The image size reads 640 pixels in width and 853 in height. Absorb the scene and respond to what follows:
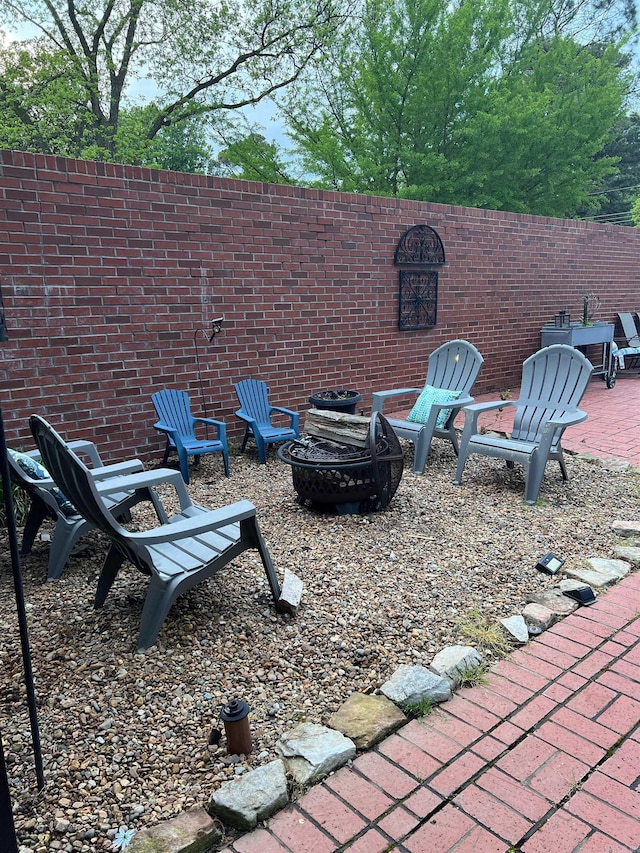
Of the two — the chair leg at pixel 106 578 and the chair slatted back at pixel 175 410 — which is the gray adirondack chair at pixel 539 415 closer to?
the chair slatted back at pixel 175 410

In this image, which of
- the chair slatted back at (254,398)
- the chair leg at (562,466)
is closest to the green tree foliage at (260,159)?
the chair slatted back at (254,398)

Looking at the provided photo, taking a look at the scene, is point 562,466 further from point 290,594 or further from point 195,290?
point 195,290

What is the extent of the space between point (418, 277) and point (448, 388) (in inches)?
76.5

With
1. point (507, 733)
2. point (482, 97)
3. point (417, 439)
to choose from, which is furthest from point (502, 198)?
point (507, 733)

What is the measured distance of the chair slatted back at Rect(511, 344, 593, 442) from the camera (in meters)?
4.16

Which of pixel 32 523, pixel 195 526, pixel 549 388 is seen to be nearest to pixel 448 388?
pixel 549 388

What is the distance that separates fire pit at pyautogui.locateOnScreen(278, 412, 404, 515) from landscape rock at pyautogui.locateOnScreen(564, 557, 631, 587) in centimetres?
114

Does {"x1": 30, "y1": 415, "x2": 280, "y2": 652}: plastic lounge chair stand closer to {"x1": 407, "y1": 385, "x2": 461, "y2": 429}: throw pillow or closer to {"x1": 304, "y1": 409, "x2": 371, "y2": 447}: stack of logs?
{"x1": 304, "y1": 409, "x2": 371, "y2": 447}: stack of logs

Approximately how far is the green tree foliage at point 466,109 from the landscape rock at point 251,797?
38.4 ft

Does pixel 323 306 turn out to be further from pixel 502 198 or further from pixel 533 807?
pixel 502 198

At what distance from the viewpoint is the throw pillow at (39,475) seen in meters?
2.81

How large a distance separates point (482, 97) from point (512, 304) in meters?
6.04

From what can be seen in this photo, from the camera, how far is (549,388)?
4332 millimetres

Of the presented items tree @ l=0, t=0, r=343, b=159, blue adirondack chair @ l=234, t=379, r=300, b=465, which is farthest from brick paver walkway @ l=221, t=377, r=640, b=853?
tree @ l=0, t=0, r=343, b=159
